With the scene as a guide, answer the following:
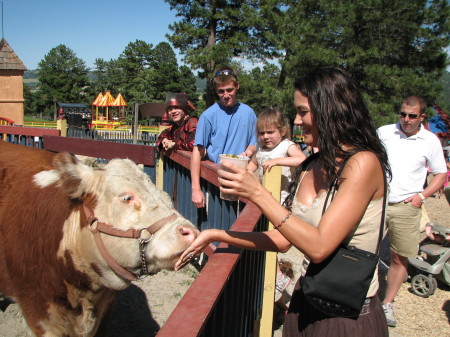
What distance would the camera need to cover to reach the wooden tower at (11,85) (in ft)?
82.5

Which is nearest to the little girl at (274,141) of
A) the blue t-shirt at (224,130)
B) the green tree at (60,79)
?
the blue t-shirt at (224,130)

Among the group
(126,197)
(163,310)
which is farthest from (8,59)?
(126,197)

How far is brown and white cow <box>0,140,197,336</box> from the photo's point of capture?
1957mm

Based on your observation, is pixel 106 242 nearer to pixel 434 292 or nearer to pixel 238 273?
pixel 238 273

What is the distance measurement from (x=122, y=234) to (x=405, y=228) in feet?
10.7

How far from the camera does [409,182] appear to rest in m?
4.02

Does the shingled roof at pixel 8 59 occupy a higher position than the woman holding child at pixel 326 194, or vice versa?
the shingled roof at pixel 8 59

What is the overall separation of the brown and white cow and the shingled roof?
2687 centimetres

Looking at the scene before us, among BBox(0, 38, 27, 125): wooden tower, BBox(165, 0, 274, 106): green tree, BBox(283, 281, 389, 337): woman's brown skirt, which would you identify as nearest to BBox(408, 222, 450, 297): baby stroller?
BBox(283, 281, 389, 337): woman's brown skirt

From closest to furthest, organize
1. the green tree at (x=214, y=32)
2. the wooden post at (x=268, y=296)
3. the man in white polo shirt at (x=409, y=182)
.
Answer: the wooden post at (x=268, y=296)
the man in white polo shirt at (x=409, y=182)
the green tree at (x=214, y=32)

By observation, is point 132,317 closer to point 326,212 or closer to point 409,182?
point 326,212

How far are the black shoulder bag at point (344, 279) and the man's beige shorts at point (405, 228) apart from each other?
285 cm

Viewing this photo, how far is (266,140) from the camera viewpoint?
355cm

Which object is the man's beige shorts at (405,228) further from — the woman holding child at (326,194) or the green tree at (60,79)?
the green tree at (60,79)
